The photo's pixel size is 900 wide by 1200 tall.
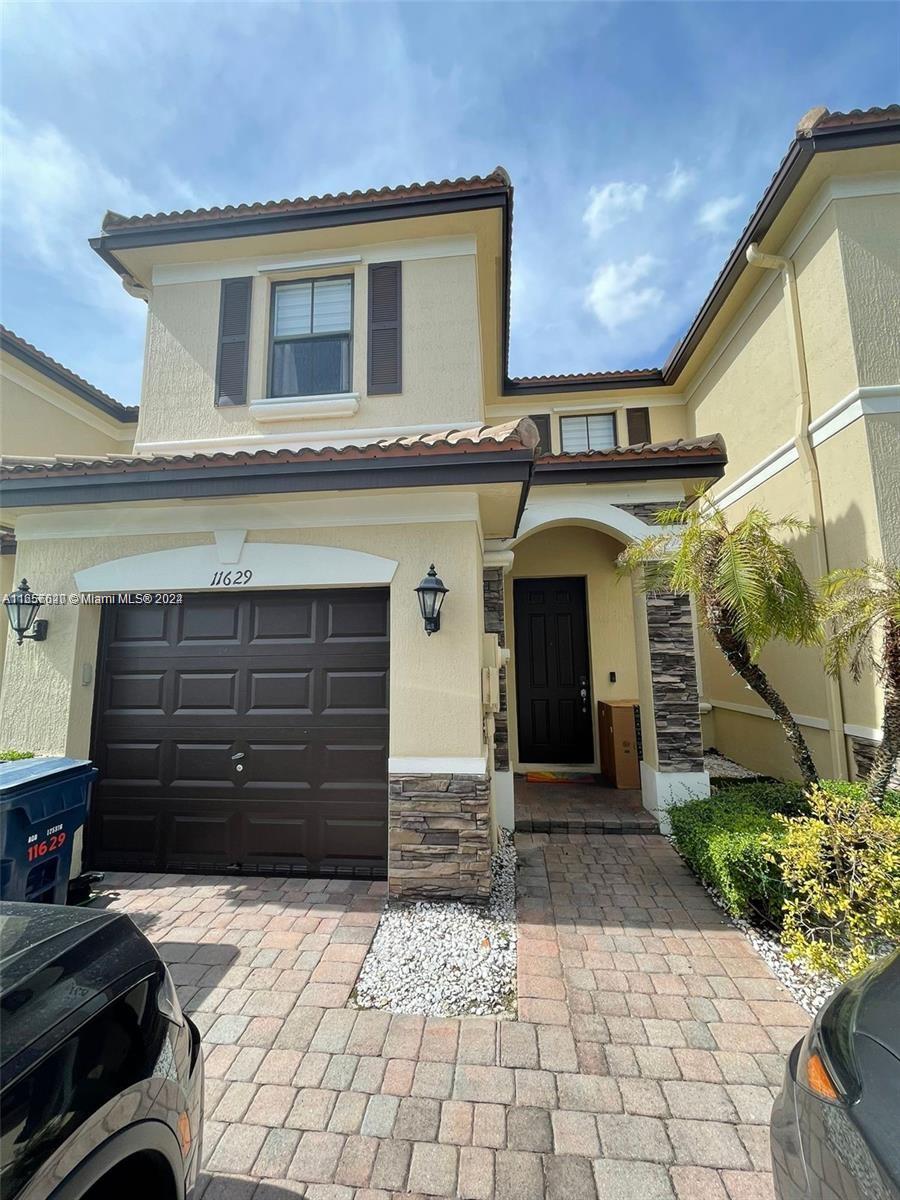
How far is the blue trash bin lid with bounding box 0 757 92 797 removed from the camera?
374 cm

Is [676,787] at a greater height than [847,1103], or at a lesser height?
lesser

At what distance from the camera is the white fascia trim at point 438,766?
14.5 feet

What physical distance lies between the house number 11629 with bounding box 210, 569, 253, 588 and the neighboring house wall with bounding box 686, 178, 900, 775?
687cm

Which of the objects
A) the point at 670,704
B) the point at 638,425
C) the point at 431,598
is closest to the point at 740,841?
the point at 670,704

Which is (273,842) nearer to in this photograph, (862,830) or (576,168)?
(862,830)

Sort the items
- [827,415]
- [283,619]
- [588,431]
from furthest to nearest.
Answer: [588,431] < [827,415] < [283,619]

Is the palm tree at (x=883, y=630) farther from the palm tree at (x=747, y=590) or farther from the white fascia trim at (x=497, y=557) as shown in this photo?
the white fascia trim at (x=497, y=557)

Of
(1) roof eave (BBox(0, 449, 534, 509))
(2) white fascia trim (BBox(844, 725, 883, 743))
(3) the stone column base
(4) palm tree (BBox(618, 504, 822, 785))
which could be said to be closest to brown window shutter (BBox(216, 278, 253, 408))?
(1) roof eave (BBox(0, 449, 534, 509))

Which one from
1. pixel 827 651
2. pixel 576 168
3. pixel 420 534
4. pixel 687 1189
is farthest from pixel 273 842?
pixel 576 168

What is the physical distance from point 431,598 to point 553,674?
Result: 4962 millimetres

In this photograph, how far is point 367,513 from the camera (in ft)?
15.9

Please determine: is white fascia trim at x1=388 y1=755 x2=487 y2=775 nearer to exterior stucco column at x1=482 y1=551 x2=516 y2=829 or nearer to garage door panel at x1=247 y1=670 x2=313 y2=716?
garage door panel at x1=247 y1=670 x2=313 y2=716

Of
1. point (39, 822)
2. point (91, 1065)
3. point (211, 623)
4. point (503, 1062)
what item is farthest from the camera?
point (211, 623)

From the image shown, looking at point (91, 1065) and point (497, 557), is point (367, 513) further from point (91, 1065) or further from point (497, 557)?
point (91, 1065)
